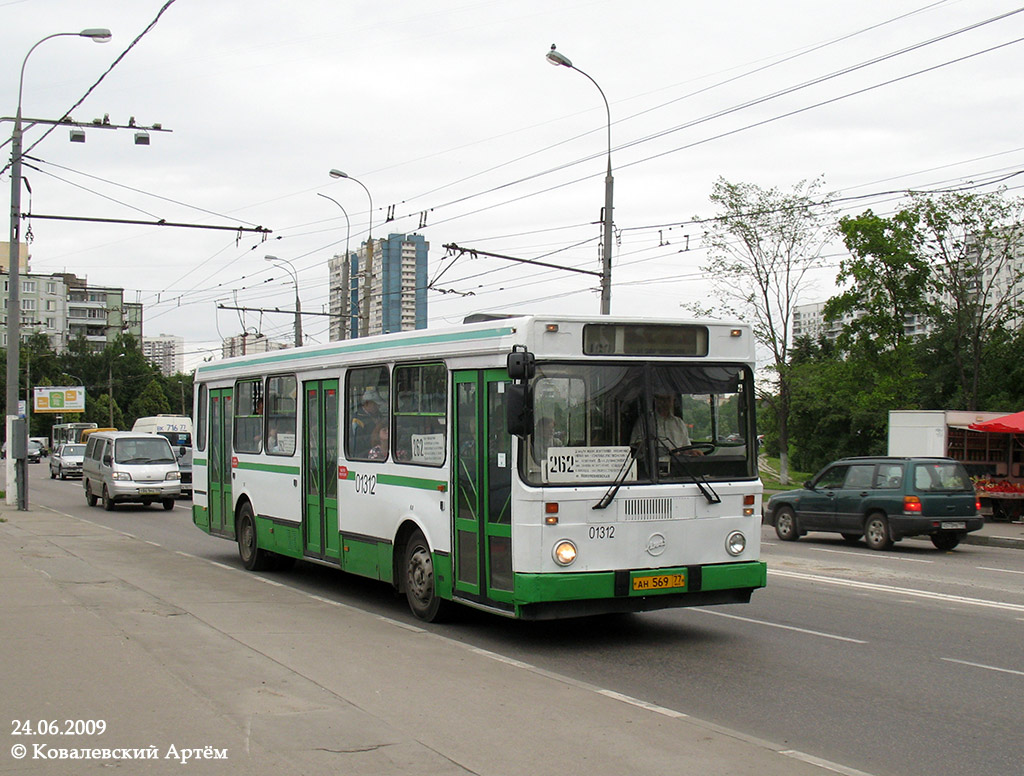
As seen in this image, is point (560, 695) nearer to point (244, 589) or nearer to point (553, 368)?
point (553, 368)

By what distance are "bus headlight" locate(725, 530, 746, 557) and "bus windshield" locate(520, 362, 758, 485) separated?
0.50 meters

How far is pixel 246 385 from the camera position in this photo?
1516 cm

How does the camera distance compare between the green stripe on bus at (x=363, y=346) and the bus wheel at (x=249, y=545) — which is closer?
the green stripe on bus at (x=363, y=346)

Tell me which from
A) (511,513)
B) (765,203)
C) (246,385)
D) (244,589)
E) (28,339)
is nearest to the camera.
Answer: (511,513)

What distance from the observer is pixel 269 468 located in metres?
14.2

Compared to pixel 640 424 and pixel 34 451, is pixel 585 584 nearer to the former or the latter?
pixel 640 424

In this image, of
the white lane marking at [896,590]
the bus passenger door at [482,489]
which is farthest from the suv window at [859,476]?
the bus passenger door at [482,489]

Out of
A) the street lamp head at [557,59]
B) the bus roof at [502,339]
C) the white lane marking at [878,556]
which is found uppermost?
the street lamp head at [557,59]

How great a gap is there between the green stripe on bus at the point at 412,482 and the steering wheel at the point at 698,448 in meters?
2.14

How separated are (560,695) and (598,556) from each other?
1919mm

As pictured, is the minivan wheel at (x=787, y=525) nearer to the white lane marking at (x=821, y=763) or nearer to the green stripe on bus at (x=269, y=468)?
the green stripe on bus at (x=269, y=468)

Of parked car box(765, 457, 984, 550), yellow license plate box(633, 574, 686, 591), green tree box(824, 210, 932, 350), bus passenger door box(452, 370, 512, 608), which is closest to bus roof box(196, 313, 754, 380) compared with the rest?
bus passenger door box(452, 370, 512, 608)

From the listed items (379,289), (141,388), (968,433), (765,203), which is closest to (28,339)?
(141,388)

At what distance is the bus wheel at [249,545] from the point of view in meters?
14.8
